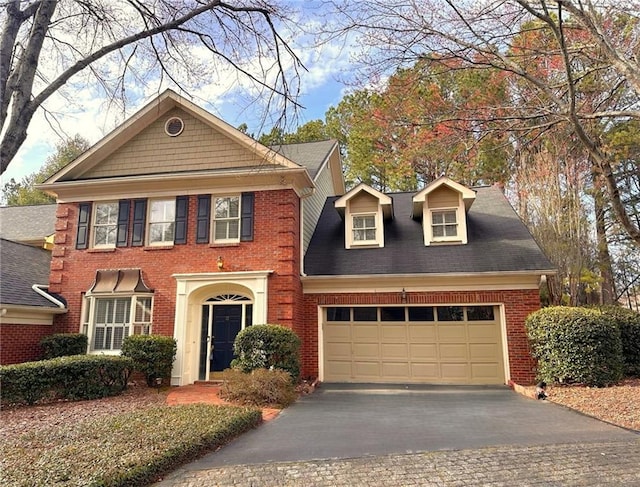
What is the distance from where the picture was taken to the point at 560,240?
580 inches

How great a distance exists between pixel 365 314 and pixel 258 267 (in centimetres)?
340

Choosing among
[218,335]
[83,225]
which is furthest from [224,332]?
[83,225]

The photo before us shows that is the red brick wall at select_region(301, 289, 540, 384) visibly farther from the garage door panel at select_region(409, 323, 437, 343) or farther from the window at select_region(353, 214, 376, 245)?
the window at select_region(353, 214, 376, 245)

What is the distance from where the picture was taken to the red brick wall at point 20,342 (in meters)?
11.2

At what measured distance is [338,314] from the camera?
12781 mm

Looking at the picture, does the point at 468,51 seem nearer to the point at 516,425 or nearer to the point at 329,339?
the point at 516,425

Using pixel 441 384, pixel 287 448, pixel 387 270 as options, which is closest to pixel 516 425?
pixel 287 448

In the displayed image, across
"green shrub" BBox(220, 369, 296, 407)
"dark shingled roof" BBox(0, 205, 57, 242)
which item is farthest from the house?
"dark shingled roof" BBox(0, 205, 57, 242)

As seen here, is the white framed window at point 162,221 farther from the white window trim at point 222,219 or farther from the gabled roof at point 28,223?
the gabled roof at point 28,223

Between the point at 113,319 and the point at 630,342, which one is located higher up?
the point at 113,319

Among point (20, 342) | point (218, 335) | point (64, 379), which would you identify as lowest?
point (64, 379)

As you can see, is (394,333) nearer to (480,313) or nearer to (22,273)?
(480,313)

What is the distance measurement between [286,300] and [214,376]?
2.99 meters

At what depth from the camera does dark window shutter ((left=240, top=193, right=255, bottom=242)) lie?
482 inches
